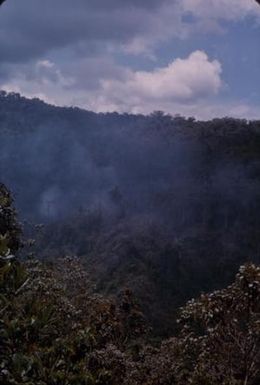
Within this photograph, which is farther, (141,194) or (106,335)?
(141,194)

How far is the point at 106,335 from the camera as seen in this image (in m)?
17.7

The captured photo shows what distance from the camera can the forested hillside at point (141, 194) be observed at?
5544 centimetres

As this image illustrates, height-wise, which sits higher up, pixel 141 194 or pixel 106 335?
pixel 106 335

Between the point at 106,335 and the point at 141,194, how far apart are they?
5786 cm

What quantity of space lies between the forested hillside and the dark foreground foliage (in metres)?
21.1

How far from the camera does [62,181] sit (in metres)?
91.6

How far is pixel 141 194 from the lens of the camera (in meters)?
75.4

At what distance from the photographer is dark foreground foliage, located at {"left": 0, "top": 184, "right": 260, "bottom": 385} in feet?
12.3

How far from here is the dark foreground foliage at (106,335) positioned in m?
3.74

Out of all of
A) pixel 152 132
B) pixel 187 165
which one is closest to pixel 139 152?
pixel 152 132

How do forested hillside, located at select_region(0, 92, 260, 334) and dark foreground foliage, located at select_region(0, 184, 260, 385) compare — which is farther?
forested hillside, located at select_region(0, 92, 260, 334)

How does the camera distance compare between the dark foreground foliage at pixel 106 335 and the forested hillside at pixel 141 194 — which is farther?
the forested hillside at pixel 141 194

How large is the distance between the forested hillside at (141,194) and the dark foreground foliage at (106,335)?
21149 millimetres

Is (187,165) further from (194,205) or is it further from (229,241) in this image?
(229,241)
